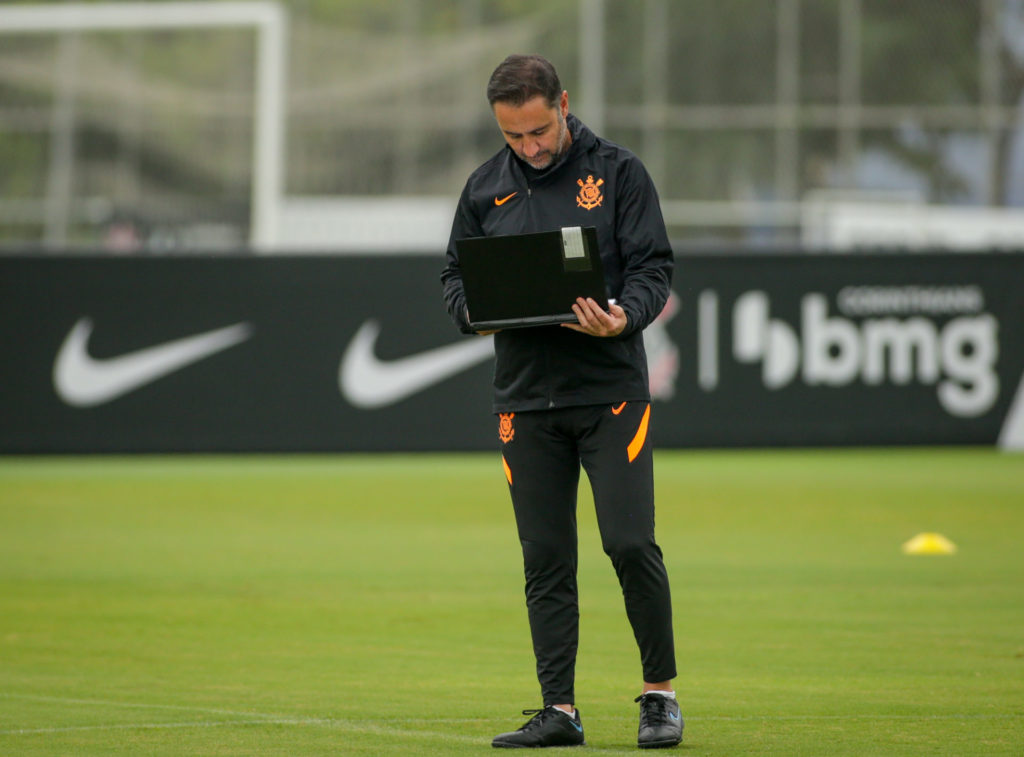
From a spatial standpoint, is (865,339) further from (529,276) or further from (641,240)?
(529,276)

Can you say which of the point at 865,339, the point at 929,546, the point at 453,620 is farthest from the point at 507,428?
the point at 865,339

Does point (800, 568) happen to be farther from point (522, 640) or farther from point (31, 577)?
point (31, 577)

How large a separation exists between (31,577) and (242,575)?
1186mm

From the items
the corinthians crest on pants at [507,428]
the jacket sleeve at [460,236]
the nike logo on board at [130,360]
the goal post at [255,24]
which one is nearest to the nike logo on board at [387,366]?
the nike logo on board at [130,360]

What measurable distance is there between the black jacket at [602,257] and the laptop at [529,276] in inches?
5.9

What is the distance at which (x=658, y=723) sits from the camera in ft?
17.8

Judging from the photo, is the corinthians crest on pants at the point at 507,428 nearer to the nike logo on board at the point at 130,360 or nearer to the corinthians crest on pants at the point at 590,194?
the corinthians crest on pants at the point at 590,194

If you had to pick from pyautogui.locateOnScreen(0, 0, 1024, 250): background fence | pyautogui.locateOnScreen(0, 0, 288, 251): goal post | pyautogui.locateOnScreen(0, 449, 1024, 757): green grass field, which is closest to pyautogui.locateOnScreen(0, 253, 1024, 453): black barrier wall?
pyautogui.locateOnScreen(0, 449, 1024, 757): green grass field

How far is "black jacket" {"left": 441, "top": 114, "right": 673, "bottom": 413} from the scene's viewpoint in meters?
5.50

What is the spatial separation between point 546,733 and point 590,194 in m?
1.71

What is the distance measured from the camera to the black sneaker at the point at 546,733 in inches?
215

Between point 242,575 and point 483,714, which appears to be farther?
point 242,575

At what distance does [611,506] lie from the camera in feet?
17.9

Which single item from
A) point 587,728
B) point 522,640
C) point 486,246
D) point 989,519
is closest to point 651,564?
point 587,728
